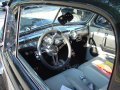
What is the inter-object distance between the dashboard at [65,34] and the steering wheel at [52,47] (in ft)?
0.13

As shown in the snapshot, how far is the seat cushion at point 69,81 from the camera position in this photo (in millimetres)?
2324

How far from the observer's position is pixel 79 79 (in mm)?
2473

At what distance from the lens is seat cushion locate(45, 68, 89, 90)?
2.32m

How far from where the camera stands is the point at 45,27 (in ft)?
11.1

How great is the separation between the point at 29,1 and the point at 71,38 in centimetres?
134

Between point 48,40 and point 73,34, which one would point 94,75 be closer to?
point 48,40

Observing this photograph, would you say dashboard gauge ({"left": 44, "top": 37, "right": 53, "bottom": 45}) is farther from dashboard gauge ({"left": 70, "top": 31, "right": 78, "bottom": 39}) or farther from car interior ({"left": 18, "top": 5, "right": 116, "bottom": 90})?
dashboard gauge ({"left": 70, "top": 31, "right": 78, "bottom": 39})

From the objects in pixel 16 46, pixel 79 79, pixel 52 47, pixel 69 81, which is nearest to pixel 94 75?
pixel 79 79

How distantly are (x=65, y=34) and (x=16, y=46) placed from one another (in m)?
0.98

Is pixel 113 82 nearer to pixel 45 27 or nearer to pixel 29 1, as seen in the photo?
pixel 29 1

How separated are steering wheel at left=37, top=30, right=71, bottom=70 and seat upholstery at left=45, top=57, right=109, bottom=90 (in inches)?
18.9

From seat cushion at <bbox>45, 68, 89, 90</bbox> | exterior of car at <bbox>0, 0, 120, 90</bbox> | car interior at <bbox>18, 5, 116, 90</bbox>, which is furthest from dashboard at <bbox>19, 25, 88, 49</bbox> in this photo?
seat cushion at <bbox>45, 68, 89, 90</bbox>

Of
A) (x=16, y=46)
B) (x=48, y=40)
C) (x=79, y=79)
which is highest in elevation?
(x=16, y=46)

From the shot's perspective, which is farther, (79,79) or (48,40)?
(48,40)
